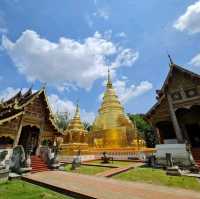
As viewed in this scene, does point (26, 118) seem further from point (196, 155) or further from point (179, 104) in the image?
point (196, 155)

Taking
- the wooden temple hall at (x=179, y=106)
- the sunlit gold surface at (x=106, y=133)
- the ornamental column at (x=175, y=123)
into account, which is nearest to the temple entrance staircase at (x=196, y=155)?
the wooden temple hall at (x=179, y=106)

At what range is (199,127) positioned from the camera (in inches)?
623

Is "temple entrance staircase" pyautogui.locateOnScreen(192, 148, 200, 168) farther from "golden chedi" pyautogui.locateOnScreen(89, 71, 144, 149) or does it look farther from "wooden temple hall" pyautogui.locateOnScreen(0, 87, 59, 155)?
"golden chedi" pyautogui.locateOnScreen(89, 71, 144, 149)

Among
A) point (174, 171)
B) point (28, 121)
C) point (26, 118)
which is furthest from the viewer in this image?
point (28, 121)

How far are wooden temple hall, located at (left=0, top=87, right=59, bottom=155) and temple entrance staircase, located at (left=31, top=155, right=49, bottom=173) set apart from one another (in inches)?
37.7

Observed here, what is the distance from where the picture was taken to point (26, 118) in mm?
13969

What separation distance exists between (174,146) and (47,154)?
33.4 ft

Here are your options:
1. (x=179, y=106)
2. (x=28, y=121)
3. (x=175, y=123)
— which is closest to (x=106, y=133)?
(x=175, y=123)

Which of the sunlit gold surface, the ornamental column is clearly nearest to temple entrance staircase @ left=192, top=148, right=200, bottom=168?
the ornamental column

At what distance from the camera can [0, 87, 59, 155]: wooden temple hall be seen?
1263 cm

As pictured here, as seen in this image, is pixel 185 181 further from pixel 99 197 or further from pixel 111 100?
pixel 111 100

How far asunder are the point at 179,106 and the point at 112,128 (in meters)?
17.9

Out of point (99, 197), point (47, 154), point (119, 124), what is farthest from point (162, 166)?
point (119, 124)

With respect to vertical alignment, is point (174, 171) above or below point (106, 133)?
below
